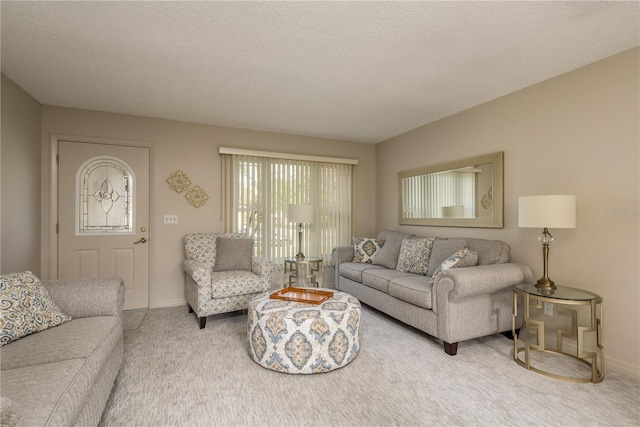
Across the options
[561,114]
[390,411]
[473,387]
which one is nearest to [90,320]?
[390,411]

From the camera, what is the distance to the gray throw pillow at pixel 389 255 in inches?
156

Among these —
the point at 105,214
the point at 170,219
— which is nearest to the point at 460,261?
the point at 170,219

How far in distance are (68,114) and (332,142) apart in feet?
11.3

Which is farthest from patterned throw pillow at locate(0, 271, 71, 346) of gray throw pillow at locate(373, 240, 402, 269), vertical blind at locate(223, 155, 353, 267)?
gray throw pillow at locate(373, 240, 402, 269)

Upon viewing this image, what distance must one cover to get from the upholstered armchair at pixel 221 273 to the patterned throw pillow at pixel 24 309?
129 centimetres

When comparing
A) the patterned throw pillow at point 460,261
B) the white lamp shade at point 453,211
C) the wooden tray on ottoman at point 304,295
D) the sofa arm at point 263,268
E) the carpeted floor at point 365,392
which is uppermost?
the white lamp shade at point 453,211

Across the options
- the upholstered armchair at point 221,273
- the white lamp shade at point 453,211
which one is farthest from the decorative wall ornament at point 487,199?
the upholstered armchair at point 221,273

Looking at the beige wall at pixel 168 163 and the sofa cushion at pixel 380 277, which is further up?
the beige wall at pixel 168 163

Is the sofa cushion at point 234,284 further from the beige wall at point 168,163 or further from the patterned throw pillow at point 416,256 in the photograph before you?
the patterned throw pillow at point 416,256

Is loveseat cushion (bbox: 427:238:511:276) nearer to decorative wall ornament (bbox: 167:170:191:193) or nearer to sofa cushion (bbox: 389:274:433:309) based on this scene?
sofa cushion (bbox: 389:274:433:309)

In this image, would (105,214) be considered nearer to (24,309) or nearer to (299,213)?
(24,309)

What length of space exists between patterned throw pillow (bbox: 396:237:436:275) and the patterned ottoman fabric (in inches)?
55.1

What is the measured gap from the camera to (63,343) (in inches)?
62.7

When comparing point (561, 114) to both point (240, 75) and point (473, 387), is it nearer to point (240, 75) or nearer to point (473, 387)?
point (473, 387)
